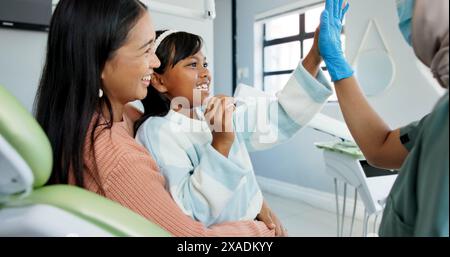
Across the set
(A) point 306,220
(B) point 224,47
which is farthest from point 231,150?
(B) point 224,47

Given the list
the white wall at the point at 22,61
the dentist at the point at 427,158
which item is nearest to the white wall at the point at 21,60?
the white wall at the point at 22,61

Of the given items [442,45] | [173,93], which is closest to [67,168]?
[173,93]

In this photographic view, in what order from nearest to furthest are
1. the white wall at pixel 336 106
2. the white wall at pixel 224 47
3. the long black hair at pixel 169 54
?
1. the long black hair at pixel 169 54
2. the white wall at pixel 336 106
3. the white wall at pixel 224 47

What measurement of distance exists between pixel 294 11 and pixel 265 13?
360mm

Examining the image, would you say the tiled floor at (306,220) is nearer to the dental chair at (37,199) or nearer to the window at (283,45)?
the window at (283,45)

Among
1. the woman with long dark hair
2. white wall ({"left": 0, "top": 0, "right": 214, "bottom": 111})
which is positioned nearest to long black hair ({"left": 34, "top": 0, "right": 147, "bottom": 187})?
the woman with long dark hair

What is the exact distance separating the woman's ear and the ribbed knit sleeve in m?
0.41

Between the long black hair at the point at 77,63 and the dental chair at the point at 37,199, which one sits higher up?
the long black hair at the point at 77,63

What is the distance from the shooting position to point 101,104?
27.5 inches

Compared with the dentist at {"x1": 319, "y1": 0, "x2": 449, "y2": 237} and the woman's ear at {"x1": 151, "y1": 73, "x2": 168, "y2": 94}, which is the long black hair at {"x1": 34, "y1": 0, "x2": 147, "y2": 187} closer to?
the woman's ear at {"x1": 151, "y1": 73, "x2": 168, "y2": 94}

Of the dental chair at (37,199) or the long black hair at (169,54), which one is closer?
the dental chair at (37,199)

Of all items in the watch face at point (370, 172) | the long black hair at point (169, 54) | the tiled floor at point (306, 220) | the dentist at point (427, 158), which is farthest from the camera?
the tiled floor at point (306, 220)

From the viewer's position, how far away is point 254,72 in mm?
3455

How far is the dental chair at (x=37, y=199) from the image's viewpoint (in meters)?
0.29
